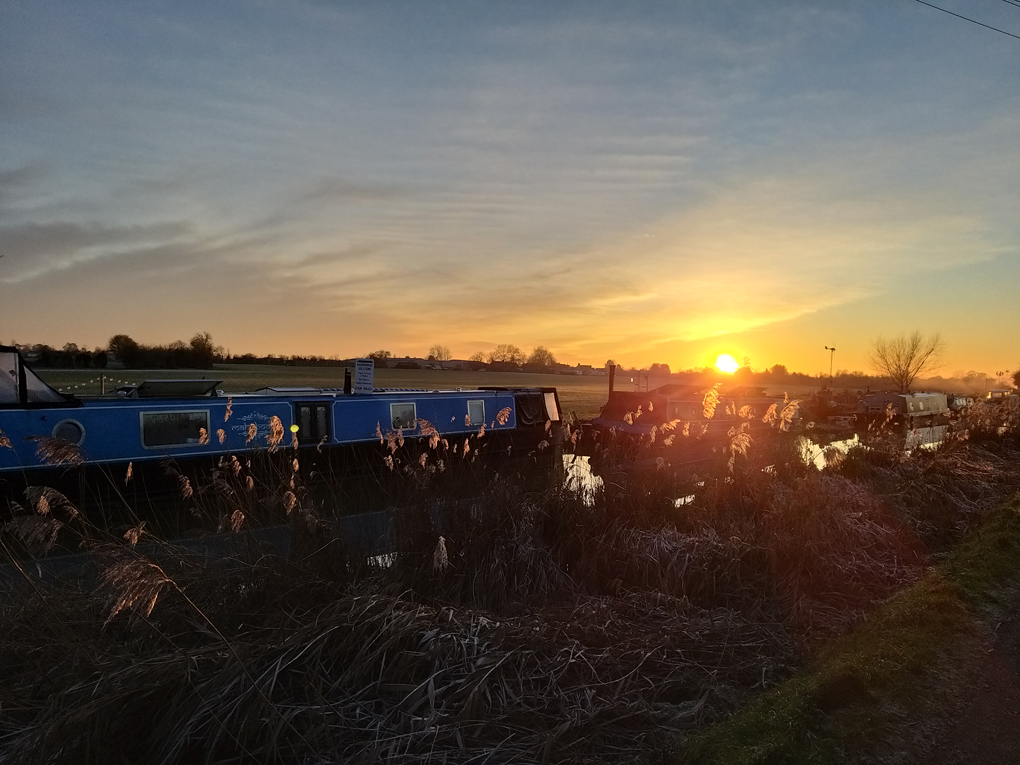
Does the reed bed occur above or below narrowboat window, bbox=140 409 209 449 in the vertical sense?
below

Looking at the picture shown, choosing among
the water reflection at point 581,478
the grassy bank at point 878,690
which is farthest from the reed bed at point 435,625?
the grassy bank at point 878,690

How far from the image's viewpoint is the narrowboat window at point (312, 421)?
11750 millimetres

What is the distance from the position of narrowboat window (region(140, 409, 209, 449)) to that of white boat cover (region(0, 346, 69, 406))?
1.10 meters

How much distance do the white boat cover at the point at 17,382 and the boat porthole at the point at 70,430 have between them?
1.17ft

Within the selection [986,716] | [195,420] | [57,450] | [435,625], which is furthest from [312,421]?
[986,716]

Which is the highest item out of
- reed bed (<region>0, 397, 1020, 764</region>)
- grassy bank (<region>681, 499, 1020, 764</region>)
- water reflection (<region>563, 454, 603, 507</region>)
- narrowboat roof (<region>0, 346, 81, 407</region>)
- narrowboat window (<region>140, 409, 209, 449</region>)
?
narrowboat roof (<region>0, 346, 81, 407</region>)

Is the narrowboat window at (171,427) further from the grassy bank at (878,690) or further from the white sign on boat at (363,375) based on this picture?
the grassy bank at (878,690)

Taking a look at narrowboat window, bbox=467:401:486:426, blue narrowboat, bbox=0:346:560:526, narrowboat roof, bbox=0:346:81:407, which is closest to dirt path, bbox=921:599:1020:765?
blue narrowboat, bbox=0:346:560:526

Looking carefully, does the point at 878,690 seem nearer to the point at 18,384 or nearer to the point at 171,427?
the point at 171,427

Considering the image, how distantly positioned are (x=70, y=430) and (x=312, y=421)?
11.9 ft

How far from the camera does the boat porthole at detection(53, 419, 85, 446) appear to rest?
912 cm

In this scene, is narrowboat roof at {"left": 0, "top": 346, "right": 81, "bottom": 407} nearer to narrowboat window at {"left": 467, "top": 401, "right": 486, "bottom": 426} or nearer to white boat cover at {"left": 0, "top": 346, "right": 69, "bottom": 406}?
white boat cover at {"left": 0, "top": 346, "right": 69, "bottom": 406}

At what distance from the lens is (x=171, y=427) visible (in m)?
10.3

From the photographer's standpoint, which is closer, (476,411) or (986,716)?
(986,716)
